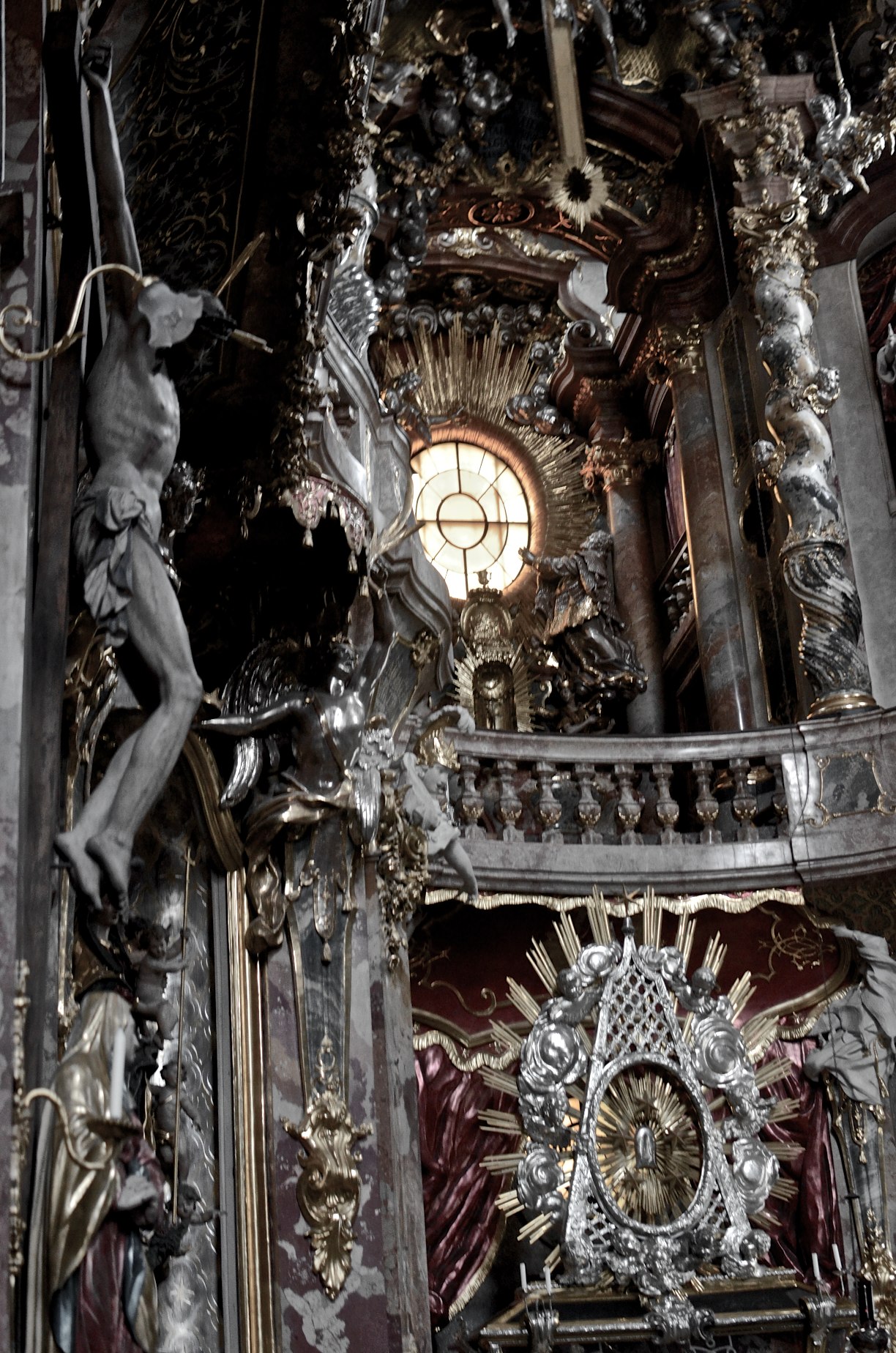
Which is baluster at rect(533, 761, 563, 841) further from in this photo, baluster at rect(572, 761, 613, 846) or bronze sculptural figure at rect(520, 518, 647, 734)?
bronze sculptural figure at rect(520, 518, 647, 734)

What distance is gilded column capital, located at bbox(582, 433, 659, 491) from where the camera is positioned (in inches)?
583

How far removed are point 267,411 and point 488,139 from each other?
7.98m

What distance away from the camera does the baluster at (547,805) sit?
32.2ft

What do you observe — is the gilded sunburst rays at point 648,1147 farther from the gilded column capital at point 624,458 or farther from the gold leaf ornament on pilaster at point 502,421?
the gilded column capital at point 624,458

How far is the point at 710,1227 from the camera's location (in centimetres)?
Answer: 895

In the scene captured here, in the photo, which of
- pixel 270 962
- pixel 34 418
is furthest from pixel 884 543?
pixel 34 418

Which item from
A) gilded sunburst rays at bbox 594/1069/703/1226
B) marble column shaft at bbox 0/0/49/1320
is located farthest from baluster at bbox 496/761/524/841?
marble column shaft at bbox 0/0/49/1320

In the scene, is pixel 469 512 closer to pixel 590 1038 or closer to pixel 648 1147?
pixel 590 1038

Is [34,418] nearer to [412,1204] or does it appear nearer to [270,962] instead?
[270,962]

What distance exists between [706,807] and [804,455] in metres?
2.60

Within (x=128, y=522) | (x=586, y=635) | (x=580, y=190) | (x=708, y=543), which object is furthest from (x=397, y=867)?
(x=580, y=190)

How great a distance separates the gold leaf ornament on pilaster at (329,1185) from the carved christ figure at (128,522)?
2.74m

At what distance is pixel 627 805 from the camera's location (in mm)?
9992

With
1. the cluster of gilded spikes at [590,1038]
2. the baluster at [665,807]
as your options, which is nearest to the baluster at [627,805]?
the baluster at [665,807]
